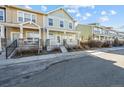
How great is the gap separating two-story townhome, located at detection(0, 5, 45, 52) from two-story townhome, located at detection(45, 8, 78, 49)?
6.82ft

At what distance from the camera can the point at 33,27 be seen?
20469mm

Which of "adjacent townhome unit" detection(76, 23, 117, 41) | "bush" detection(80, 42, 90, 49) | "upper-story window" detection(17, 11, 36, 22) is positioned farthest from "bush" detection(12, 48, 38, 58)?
"adjacent townhome unit" detection(76, 23, 117, 41)

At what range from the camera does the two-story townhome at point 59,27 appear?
76.3 ft

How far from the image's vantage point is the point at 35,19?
72.9 ft

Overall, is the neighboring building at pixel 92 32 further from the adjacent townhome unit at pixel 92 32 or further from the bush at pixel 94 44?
the bush at pixel 94 44

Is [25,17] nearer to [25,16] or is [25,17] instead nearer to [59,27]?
[25,16]

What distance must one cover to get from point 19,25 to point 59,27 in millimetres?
8371

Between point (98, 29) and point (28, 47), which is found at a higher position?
point (98, 29)

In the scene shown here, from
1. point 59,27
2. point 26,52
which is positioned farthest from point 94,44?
point 26,52

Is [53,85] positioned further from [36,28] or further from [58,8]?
[58,8]

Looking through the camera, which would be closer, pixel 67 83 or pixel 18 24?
pixel 67 83

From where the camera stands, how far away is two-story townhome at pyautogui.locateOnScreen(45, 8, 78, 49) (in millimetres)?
23248
